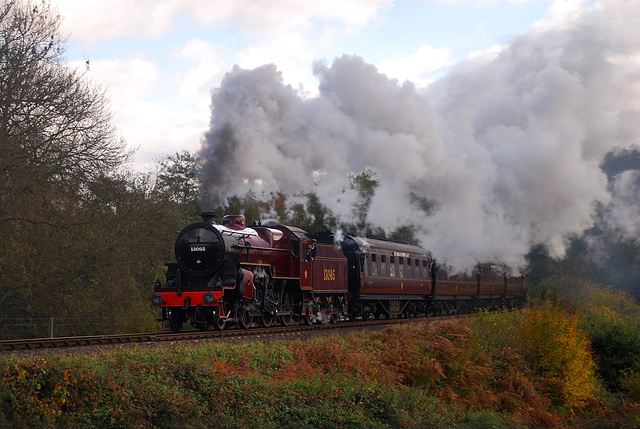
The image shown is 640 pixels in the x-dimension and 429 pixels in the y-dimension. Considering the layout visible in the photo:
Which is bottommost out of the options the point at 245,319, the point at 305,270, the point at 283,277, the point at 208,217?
the point at 245,319

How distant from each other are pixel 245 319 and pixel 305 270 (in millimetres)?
3276

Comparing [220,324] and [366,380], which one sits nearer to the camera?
[366,380]

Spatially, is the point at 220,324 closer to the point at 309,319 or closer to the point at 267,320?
the point at 267,320

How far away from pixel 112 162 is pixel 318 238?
8.89 metres

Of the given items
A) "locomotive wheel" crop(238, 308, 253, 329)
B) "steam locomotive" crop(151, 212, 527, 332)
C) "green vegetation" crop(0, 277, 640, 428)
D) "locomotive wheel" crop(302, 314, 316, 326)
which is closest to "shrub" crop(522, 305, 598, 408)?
"green vegetation" crop(0, 277, 640, 428)

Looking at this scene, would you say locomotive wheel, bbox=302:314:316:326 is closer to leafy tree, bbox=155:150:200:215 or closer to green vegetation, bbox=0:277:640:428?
green vegetation, bbox=0:277:640:428

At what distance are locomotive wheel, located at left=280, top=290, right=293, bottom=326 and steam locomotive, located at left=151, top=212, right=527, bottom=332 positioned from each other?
38 mm

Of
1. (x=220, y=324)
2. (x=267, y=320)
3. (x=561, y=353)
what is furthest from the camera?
(x=267, y=320)

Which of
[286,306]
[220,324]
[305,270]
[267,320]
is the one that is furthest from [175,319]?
[305,270]

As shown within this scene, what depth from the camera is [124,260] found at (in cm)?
2789

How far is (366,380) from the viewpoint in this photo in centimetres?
1543

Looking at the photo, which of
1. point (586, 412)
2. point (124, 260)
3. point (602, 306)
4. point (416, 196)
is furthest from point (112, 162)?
point (602, 306)

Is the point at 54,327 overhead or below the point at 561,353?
overhead

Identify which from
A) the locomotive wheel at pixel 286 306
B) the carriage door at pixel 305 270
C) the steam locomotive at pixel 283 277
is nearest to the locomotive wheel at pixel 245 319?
the steam locomotive at pixel 283 277
